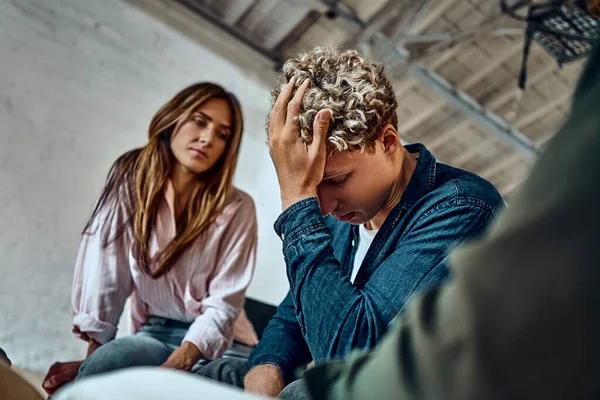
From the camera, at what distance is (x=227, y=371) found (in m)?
1.43

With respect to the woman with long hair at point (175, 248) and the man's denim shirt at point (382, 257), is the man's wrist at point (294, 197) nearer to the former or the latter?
the man's denim shirt at point (382, 257)

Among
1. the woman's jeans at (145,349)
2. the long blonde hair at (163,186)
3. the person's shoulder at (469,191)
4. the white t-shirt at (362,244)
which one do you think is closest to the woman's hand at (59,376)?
the woman's jeans at (145,349)

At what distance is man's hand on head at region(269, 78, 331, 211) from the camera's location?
3.69ft

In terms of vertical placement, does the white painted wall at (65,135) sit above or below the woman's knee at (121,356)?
above

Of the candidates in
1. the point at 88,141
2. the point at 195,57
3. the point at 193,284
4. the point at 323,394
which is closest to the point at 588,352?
the point at 323,394

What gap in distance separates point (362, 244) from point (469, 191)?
28 cm

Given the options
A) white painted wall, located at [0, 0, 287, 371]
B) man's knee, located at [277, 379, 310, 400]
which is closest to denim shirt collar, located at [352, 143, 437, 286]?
man's knee, located at [277, 379, 310, 400]

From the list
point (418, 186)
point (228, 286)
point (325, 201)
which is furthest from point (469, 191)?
point (228, 286)

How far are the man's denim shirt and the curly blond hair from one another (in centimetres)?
12

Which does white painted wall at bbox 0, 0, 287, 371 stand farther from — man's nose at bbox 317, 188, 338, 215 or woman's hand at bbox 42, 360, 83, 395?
man's nose at bbox 317, 188, 338, 215

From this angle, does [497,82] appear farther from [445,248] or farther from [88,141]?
[445,248]

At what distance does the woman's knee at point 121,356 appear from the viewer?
4.78 feet

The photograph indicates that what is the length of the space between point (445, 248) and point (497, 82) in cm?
380

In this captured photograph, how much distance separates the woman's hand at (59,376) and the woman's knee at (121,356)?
0.19 meters
